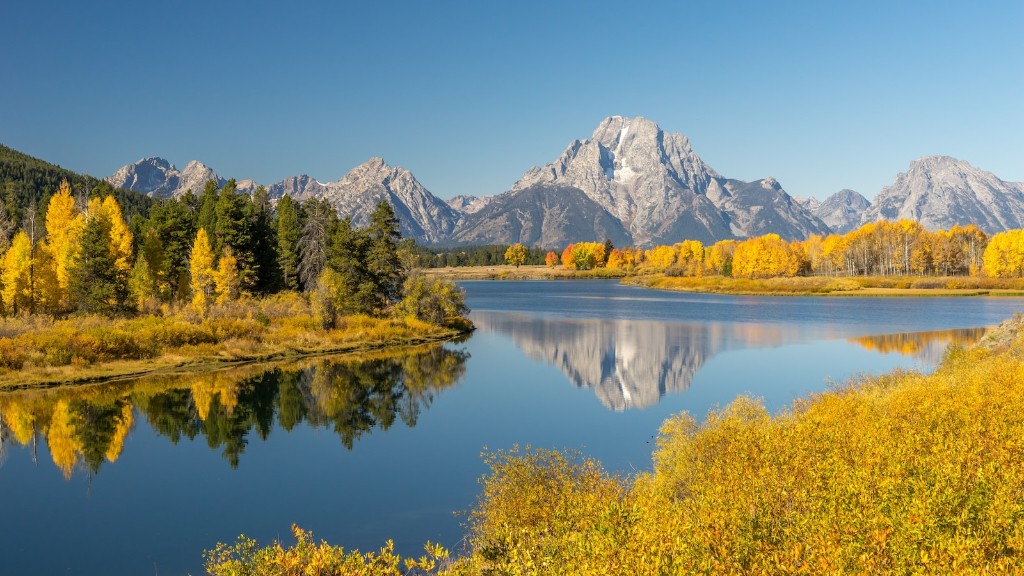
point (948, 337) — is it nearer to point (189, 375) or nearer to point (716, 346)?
point (716, 346)

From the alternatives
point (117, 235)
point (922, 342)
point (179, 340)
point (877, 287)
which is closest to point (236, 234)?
point (117, 235)

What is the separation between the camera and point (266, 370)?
5647 centimetres

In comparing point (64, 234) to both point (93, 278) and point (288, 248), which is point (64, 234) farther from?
point (288, 248)

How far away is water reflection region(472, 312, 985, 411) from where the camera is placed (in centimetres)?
5319

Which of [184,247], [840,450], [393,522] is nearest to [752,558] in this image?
[840,450]

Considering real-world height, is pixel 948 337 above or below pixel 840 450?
below

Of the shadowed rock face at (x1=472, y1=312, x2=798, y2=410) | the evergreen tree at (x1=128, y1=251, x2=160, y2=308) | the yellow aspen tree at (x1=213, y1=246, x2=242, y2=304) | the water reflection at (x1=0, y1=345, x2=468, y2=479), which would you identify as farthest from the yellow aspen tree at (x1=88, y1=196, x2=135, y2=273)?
the shadowed rock face at (x1=472, y1=312, x2=798, y2=410)

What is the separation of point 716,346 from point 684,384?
70.2 ft

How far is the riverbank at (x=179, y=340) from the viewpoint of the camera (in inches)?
1932

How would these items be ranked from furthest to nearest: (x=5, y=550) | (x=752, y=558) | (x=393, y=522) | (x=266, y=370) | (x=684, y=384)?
1. (x=266, y=370)
2. (x=684, y=384)
3. (x=393, y=522)
4. (x=5, y=550)
5. (x=752, y=558)

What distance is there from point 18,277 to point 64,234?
16.4 meters

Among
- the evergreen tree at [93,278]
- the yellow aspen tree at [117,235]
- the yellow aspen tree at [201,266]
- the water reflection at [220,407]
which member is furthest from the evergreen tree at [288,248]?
the water reflection at [220,407]

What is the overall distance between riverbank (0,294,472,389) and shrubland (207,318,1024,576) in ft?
119

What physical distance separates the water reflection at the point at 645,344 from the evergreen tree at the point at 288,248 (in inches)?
1143
